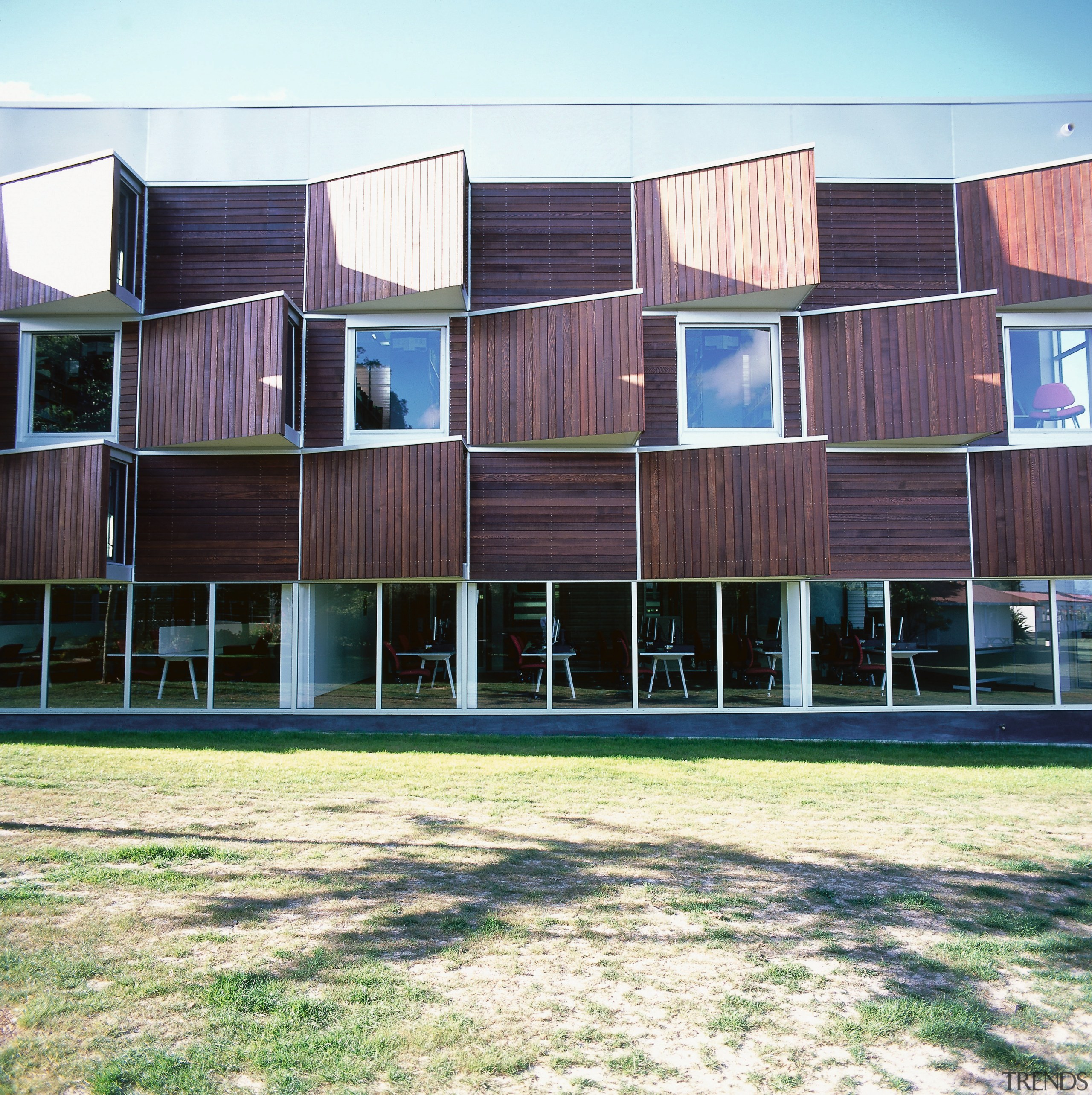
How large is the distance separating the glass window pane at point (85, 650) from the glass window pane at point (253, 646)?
1.44m

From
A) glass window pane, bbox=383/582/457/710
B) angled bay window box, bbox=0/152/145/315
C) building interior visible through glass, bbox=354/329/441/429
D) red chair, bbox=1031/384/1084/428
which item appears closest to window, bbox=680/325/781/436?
building interior visible through glass, bbox=354/329/441/429

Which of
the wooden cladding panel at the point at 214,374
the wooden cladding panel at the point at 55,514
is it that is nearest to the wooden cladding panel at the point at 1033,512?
the wooden cladding panel at the point at 214,374

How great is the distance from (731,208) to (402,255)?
491 centimetres

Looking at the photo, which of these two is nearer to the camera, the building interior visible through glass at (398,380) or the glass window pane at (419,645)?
the glass window pane at (419,645)

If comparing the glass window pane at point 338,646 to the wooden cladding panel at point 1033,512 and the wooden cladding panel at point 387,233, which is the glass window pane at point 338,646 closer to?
the wooden cladding panel at point 387,233

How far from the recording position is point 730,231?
12461 mm

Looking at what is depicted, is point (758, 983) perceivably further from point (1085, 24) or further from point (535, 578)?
point (1085, 24)

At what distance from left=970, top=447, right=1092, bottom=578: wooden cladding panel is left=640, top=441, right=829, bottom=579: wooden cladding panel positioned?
8.86 ft

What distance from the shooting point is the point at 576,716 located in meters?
12.7

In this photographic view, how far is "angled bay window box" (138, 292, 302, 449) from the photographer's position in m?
12.0

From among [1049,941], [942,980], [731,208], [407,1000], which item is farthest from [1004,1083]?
[731,208]

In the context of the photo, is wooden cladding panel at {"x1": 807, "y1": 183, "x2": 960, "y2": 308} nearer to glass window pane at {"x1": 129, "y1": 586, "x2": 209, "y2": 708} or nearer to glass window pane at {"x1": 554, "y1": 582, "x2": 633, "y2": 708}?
glass window pane at {"x1": 554, "y1": 582, "x2": 633, "y2": 708}

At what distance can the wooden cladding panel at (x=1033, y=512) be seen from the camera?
494 inches

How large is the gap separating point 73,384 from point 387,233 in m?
5.39
